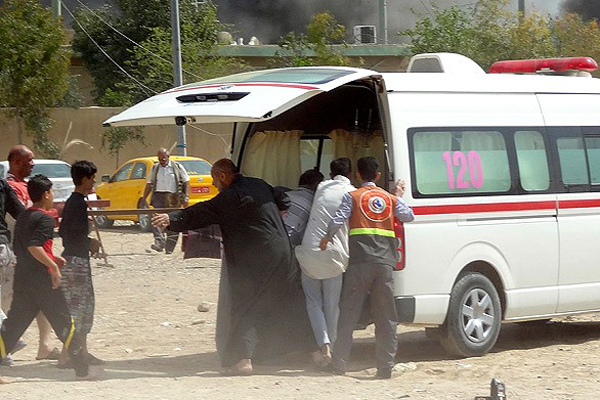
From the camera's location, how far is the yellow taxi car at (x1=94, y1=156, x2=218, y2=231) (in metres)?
24.9

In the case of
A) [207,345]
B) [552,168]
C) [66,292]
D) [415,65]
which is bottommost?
[207,345]

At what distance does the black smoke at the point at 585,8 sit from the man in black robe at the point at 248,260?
159 feet

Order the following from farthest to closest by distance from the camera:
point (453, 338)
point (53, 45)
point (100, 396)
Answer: point (53, 45)
point (453, 338)
point (100, 396)

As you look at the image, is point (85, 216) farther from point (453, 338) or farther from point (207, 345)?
point (453, 338)

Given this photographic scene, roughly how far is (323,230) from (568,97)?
2.96 metres

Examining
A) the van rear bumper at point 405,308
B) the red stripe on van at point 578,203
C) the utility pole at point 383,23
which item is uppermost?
the utility pole at point 383,23

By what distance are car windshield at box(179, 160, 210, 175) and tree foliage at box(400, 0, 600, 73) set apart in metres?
14.1

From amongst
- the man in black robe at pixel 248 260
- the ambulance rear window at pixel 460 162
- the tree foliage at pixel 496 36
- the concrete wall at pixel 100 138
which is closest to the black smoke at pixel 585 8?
the tree foliage at pixel 496 36

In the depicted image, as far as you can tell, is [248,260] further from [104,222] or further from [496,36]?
[496,36]

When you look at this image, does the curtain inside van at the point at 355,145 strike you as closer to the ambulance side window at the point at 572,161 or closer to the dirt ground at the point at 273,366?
the ambulance side window at the point at 572,161

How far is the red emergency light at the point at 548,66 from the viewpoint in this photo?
40.5 feet

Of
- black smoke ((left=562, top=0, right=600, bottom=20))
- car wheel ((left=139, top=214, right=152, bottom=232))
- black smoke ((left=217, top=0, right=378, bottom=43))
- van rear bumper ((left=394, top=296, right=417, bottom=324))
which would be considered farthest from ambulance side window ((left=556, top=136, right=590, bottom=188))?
black smoke ((left=217, top=0, right=378, bottom=43))

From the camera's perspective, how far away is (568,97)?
11430mm

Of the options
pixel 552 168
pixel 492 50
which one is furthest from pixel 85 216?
pixel 492 50
